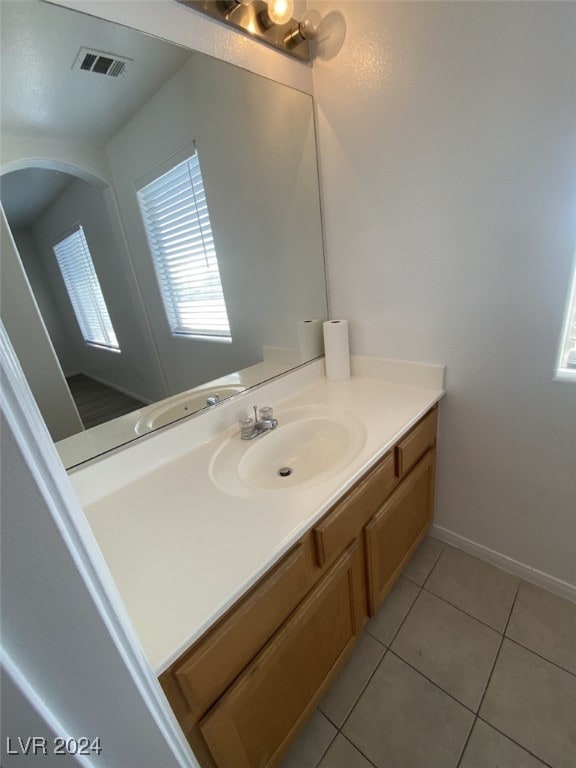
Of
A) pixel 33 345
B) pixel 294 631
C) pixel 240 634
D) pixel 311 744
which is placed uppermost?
Answer: pixel 33 345

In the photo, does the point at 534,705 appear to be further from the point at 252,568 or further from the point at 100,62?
the point at 100,62

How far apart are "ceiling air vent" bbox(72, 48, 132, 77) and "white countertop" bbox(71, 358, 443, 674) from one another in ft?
3.25

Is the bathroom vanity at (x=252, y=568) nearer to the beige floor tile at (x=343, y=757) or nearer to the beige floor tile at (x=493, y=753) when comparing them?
the beige floor tile at (x=343, y=757)

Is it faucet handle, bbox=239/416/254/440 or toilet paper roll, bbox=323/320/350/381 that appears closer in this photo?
faucet handle, bbox=239/416/254/440

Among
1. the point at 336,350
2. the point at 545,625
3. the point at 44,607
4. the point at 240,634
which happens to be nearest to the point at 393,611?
the point at 545,625

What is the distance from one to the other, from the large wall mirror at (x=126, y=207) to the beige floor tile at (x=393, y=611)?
3.62 feet

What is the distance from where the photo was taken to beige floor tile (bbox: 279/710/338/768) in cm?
95

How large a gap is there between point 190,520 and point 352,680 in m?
0.92

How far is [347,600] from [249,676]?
0.40m

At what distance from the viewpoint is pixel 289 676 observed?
801 millimetres

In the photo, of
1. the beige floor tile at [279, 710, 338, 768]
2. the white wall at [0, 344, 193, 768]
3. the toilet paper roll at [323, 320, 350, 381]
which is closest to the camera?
the white wall at [0, 344, 193, 768]

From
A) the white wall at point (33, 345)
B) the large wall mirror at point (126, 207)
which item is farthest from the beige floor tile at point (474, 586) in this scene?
the white wall at point (33, 345)

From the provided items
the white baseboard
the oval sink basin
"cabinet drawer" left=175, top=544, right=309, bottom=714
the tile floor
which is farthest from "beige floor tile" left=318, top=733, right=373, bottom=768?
the oval sink basin

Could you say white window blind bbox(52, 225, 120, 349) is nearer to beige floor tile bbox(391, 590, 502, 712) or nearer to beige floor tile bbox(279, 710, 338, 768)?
beige floor tile bbox(279, 710, 338, 768)
